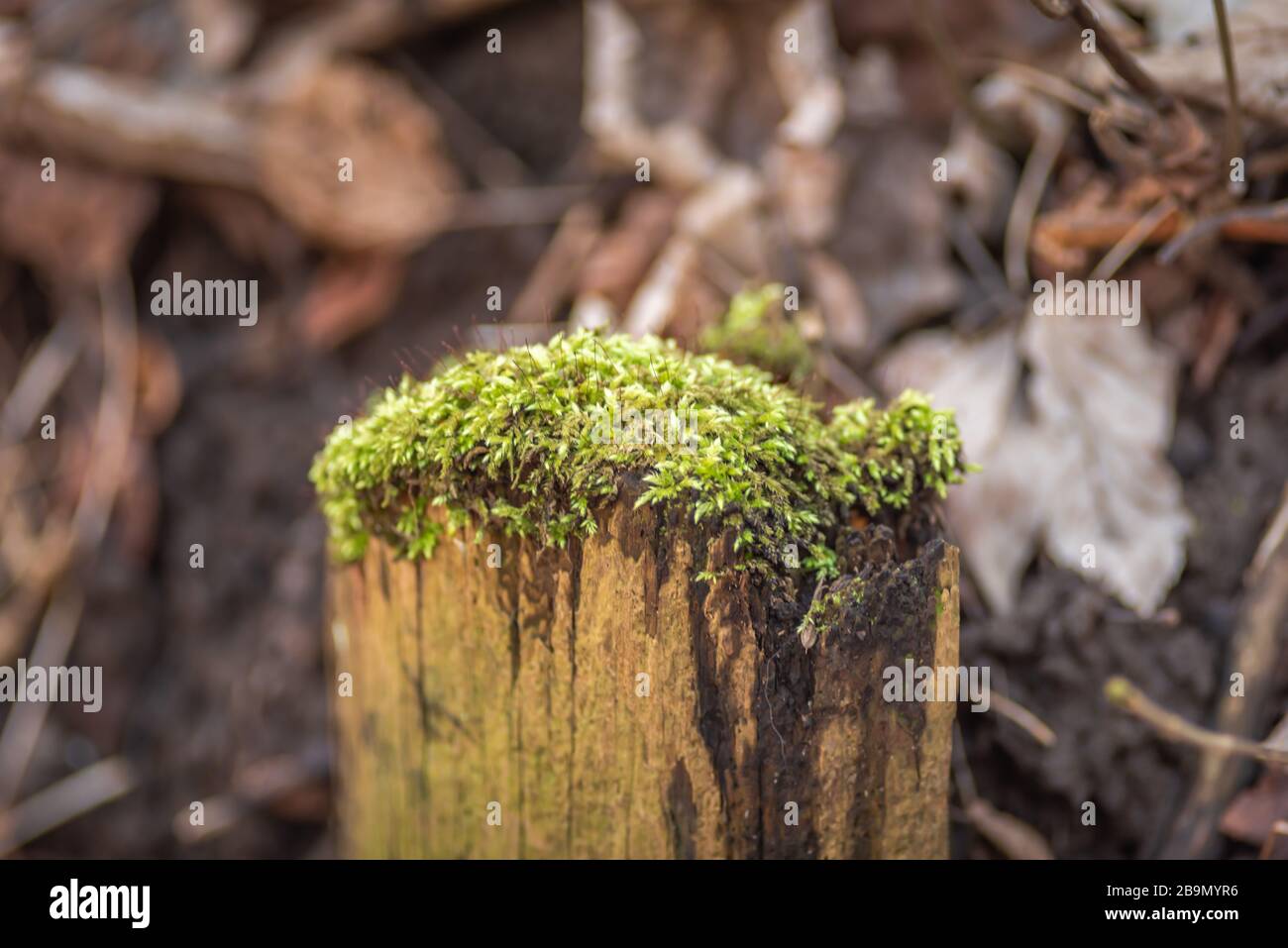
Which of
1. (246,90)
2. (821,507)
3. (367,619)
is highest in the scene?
(246,90)

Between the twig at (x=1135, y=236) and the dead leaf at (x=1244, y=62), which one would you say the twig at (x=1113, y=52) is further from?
the twig at (x=1135, y=236)

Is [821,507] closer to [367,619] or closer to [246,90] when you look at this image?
[367,619]

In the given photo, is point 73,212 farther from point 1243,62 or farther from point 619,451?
point 1243,62

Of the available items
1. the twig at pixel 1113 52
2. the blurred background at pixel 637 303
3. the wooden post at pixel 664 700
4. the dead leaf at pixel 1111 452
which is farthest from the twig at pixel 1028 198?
the wooden post at pixel 664 700

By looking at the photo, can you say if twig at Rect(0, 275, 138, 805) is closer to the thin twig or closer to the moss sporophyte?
the moss sporophyte

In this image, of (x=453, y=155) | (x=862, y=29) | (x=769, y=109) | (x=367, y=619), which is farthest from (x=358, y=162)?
(x=367, y=619)

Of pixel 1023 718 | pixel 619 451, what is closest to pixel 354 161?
pixel 619 451
